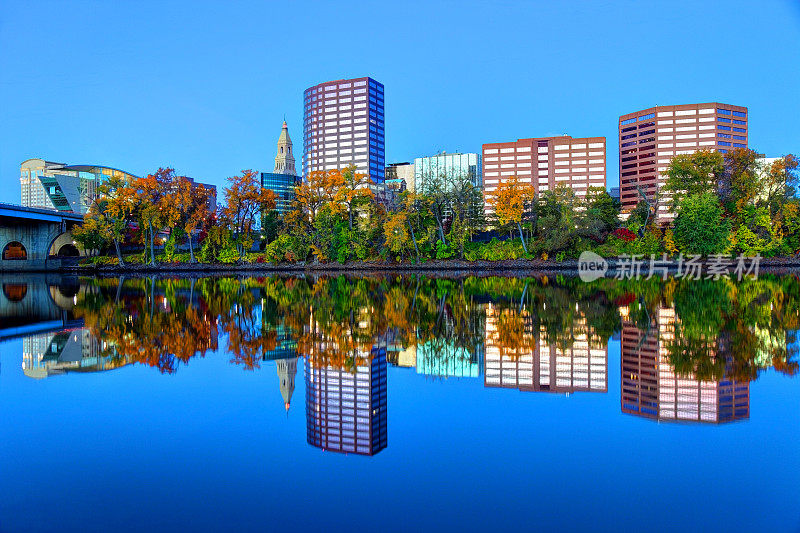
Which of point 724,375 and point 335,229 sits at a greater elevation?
point 335,229

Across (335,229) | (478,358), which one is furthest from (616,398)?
(335,229)

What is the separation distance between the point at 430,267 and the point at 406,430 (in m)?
38.9

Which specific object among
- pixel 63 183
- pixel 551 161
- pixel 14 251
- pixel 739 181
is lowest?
pixel 14 251

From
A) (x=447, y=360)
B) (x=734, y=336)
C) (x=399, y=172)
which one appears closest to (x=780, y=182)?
A: (x=734, y=336)

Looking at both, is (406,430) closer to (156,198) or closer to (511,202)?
(511,202)

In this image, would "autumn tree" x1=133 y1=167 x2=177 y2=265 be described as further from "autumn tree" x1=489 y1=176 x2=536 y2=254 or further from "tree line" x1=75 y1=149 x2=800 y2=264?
"autumn tree" x1=489 y1=176 x2=536 y2=254

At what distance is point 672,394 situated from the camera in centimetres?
591

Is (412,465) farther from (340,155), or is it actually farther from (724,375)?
(340,155)

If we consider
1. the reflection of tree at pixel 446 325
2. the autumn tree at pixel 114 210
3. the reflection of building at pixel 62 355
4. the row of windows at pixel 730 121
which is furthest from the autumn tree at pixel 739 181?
the row of windows at pixel 730 121

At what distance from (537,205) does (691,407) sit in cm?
3943

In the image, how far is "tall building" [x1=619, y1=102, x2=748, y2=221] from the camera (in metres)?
114

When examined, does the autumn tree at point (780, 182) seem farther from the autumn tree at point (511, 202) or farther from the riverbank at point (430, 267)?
the autumn tree at point (511, 202)

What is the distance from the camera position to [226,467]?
14.0ft

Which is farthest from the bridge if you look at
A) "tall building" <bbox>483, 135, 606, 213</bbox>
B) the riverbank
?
"tall building" <bbox>483, 135, 606, 213</bbox>
